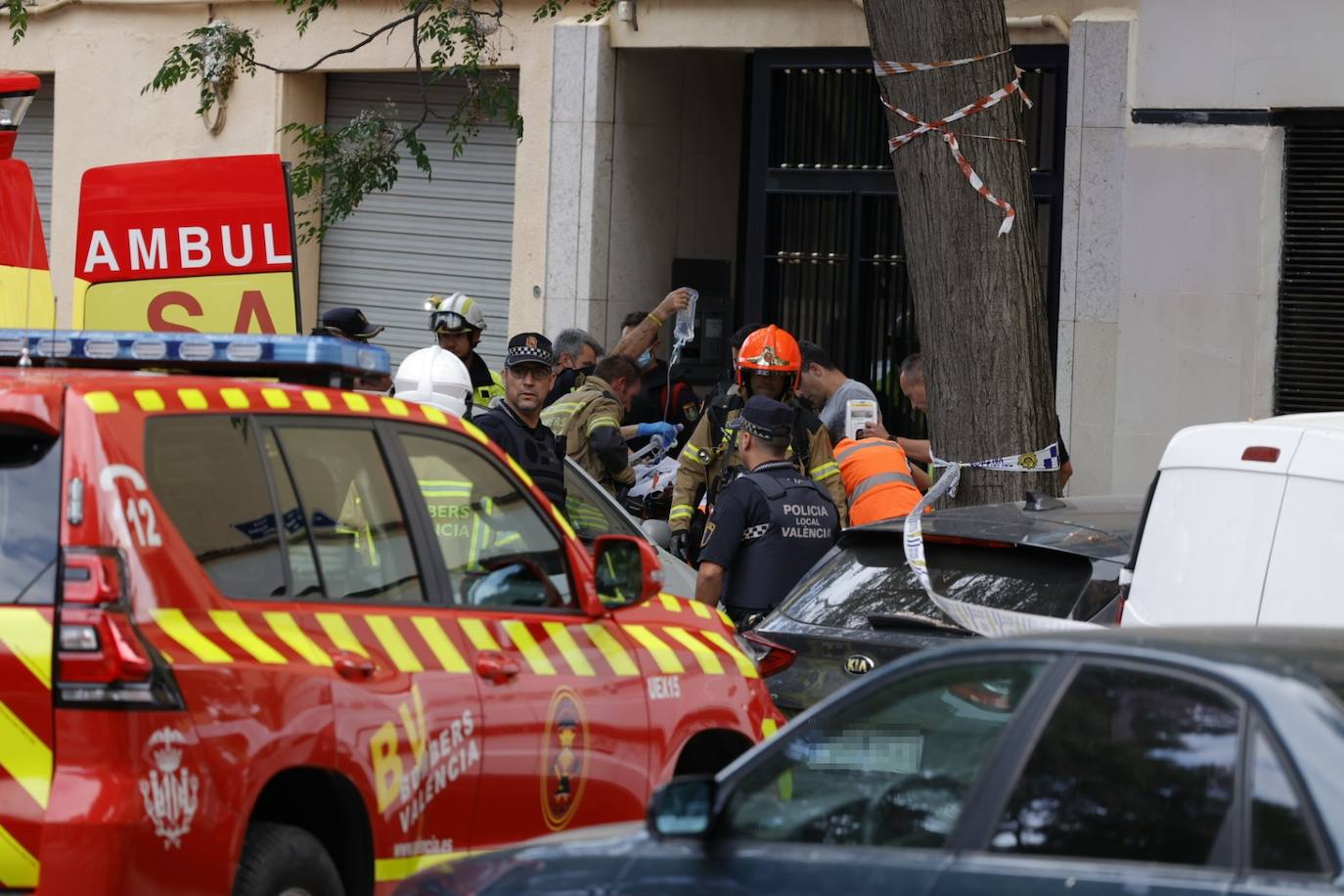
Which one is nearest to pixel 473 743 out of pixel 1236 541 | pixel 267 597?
pixel 267 597

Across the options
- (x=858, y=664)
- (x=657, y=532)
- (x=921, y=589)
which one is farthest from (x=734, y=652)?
(x=657, y=532)

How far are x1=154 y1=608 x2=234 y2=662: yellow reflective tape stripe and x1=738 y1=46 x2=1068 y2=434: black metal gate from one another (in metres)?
10.4

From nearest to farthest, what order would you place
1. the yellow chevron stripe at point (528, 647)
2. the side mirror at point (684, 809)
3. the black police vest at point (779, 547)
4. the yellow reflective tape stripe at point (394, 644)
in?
the side mirror at point (684, 809), the yellow reflective tape stripe at point (394, 644), the yellow chevron stripe at point (528, 647), the black police vest at point (779, 547)

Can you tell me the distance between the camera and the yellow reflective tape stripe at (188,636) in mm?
4535

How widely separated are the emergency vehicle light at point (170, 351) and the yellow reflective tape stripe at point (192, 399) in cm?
34

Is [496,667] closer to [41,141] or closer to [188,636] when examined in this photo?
[188,636]

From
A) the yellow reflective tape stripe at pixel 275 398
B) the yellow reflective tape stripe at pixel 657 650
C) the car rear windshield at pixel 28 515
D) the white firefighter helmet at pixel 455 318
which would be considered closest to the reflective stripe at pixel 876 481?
the white firefighter helmet at pixel 455 318

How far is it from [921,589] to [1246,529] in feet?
4.67

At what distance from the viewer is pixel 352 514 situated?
5.24 metres

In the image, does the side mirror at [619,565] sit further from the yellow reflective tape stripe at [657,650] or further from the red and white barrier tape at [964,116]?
the red and white barrier tape at [964,116]

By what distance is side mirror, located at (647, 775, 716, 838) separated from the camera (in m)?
4.03

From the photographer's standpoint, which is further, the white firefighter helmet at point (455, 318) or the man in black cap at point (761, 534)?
the white firefighter helmet at point (455, 318)

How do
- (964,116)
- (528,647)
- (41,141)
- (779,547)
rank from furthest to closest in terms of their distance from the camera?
(41,141), (964,116), (779,547), (528,647)

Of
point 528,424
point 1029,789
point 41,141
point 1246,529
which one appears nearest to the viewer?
point 1029,789
